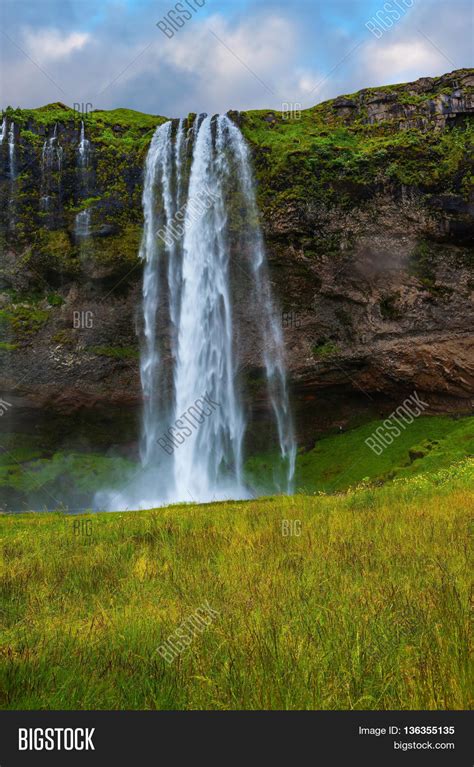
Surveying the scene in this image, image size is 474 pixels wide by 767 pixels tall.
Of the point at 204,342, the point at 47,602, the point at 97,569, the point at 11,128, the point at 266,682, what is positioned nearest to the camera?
the point at 266,682

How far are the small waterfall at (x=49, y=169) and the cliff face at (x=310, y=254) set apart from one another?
0.11m

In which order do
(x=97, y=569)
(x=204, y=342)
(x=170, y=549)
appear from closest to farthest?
(x=97, y=569) → (x=170, y=549) → (x=204, y=342)

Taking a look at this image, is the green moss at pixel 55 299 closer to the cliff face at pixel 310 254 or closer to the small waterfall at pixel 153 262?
the cliff face at pixel 310 254

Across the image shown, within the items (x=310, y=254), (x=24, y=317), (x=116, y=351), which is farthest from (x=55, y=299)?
(x=310, y=254)

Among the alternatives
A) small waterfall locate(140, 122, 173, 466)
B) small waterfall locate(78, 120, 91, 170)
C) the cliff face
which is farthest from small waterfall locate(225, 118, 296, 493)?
small waterfall locate(78, 120, 91, 170)

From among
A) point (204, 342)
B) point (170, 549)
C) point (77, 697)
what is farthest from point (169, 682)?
point (204, 342)

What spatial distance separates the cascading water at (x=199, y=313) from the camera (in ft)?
116

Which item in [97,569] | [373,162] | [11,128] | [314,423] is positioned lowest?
[97,569]

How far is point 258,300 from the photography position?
37469mm

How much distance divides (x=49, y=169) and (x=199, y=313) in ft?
53.9

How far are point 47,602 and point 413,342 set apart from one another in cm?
3420

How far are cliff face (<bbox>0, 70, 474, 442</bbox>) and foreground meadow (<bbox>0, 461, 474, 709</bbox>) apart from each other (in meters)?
30.5

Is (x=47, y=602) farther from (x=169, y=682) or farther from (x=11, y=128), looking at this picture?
(x=11, y=128)

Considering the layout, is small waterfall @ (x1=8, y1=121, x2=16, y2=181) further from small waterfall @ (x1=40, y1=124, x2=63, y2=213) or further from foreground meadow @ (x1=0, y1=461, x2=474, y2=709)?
foreground meadow @ (x1=0, y1=461, x2=474, y2=709)
